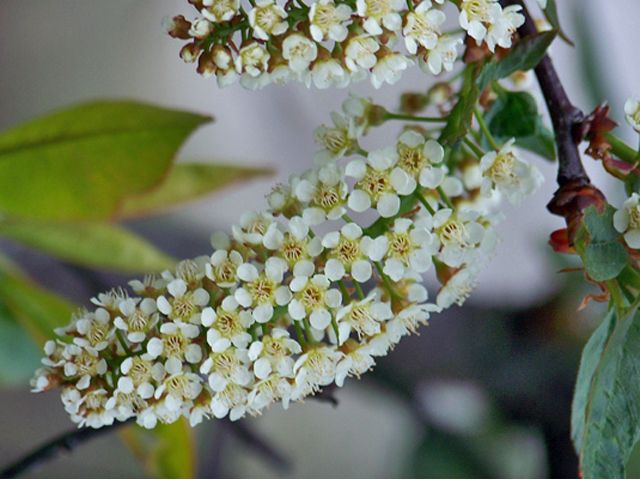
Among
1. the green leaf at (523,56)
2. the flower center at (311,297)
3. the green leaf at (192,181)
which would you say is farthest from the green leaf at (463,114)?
the green leaf at (192,181)

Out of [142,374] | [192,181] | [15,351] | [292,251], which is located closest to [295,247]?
[292,251]

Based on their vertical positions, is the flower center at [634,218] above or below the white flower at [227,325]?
above

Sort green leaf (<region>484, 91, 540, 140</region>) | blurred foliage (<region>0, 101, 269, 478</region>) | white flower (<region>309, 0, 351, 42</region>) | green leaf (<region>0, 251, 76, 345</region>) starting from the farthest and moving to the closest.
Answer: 1. green leaf (<region>0, 251, 76, 345</region>)
2. blurred foliage (<region>0, 101, 269, 478</region>)
3. green leaf (<region>484, 91, 540, 140</region>)
4. white flower (<region>309, 0, 351, 42</region>)

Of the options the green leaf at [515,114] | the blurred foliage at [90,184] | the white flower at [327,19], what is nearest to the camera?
the white flower at [327,19]

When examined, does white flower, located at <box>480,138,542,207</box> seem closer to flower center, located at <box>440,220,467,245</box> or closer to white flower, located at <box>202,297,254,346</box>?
flower center, located at <box>440,220,467,245</box>

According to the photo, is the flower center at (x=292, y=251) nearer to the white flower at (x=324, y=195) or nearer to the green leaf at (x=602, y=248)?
the white flower at (x=324, y=195)

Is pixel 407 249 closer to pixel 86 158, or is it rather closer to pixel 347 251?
pixel 347 251

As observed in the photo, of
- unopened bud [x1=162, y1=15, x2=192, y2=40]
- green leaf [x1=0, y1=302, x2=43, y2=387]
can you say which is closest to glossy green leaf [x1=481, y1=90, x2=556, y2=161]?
unopened bud [x1=162, y1=15, x2=192, y2=40]

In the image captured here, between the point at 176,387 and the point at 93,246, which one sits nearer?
the point at 176,387
